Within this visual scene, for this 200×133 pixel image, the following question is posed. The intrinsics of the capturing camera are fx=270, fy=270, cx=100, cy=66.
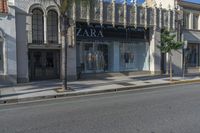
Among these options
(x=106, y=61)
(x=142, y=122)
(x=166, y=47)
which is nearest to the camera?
(x=142, y=122)

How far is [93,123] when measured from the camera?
24.9ft

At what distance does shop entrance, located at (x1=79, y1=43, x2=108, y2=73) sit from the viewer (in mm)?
22234

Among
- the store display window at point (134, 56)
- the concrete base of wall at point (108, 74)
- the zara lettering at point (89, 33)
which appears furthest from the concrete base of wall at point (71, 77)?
the store display window at point (134, 56)

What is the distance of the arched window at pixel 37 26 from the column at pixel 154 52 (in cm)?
1063

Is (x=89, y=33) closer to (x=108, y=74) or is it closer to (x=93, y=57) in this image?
(x=93, y=57)

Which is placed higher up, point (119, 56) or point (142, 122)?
point (119, 56)

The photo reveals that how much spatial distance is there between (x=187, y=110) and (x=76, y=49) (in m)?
13.5

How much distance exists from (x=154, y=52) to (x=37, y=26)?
11213 mm

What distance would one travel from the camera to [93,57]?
74.8 ft

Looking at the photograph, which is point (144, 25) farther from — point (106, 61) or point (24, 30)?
point (24, 30)

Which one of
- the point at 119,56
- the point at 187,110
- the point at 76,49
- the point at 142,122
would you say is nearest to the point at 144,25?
the point at 119,56

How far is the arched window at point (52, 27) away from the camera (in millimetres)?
19922

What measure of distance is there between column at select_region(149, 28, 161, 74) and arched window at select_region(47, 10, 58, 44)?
9522mm

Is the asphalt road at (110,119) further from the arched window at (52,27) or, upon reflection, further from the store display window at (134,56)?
the store display window at (134,56)
